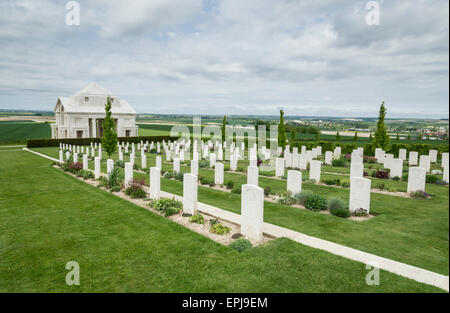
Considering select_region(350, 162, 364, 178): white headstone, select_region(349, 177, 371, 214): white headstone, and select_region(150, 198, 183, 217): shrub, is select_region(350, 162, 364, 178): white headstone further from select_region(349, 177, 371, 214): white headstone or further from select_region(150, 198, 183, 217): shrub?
select_region(150, 198, 183, 217): shrub

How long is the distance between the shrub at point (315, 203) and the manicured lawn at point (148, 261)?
10.8ft

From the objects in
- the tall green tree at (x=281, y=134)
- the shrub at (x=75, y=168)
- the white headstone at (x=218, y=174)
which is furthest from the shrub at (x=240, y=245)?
the tall green tree at (x=281, y=134)

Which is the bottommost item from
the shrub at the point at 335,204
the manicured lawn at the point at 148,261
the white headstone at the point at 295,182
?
the manicured lawn at the point at 148,261

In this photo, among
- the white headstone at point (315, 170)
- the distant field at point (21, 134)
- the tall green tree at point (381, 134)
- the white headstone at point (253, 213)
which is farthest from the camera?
the distant field at point (21, 134)

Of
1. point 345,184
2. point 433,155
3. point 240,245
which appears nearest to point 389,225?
point 240,245

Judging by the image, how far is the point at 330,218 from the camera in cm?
829

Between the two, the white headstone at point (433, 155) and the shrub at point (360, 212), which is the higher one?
the white headstone at point (433, 155)

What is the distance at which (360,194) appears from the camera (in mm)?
8625

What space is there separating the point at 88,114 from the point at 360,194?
46612mm

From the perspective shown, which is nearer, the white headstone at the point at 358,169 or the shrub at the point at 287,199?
the shrub at the point at 287,199

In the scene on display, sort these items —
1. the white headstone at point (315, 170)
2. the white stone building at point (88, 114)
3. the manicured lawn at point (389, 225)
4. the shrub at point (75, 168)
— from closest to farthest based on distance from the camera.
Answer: the manicured lawn at point (389, 225), the white headstone at point (315, 170), the shrub at point (75, 168), the white stone building at point (88, 114)

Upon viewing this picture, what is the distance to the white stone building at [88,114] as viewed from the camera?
146ft

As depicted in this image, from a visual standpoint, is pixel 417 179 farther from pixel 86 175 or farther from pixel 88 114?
pixel 88 114

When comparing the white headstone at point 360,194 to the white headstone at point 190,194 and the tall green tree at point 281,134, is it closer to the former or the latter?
the white headstone at point 190,194
